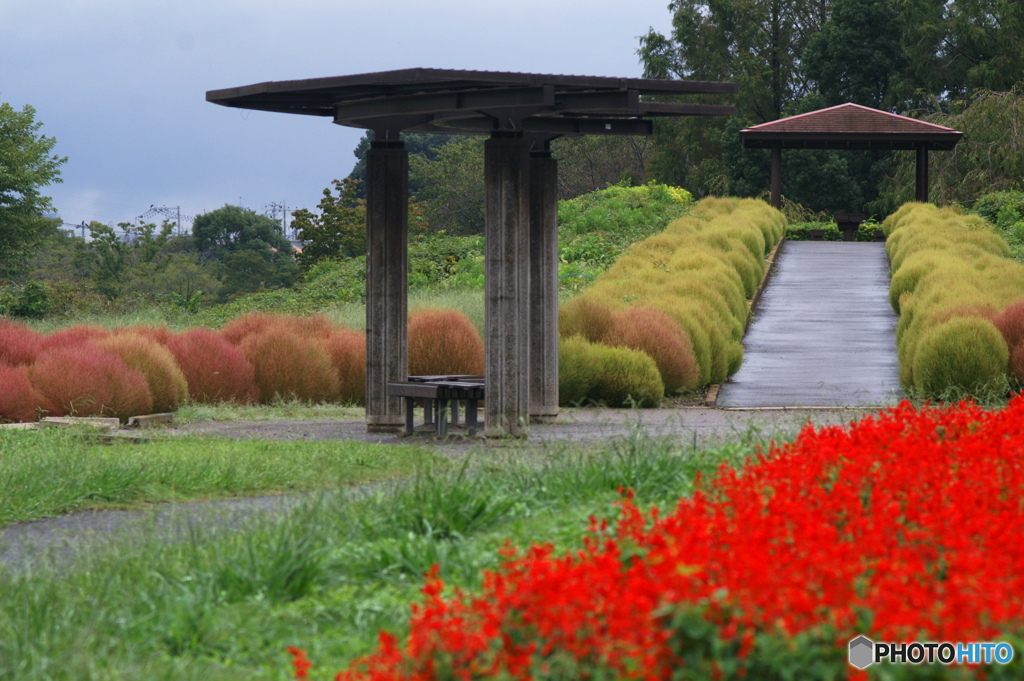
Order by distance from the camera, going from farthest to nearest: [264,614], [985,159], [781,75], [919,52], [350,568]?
[781,75]
[919,52]
[985,159]
[350,568]
[264,614]

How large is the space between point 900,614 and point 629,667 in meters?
0.74

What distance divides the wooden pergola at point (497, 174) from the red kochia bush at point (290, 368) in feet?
9.12

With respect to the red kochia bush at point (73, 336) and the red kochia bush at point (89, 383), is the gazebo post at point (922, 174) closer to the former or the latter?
the red kochia bush at point (73, 336)

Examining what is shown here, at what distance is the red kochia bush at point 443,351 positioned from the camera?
13.5 meters

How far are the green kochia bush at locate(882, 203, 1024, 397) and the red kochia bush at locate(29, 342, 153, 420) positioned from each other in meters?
7.25

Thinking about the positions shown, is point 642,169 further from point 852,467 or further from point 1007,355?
point 852,467

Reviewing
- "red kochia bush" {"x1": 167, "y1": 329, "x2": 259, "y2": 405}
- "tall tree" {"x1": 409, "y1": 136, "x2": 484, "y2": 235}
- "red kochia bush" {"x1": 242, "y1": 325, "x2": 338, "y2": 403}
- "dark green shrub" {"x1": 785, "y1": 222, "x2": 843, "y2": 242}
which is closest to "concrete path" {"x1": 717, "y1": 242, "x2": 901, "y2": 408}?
"dark green shrub" {"x1": 785, "y1": 222, "x2": 843, "y2": 242}

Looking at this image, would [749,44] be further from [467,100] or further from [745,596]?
[745,596]

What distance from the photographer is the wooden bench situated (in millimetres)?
9703

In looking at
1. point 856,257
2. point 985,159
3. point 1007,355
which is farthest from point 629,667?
point 985,159

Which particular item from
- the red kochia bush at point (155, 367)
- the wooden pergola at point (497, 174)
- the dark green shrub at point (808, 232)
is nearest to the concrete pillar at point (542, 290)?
the wooden pergola at point (497, 174)

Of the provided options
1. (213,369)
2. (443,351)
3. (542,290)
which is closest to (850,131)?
(443,351)

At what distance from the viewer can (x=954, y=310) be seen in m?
13.1

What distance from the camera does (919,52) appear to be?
43969 mm
